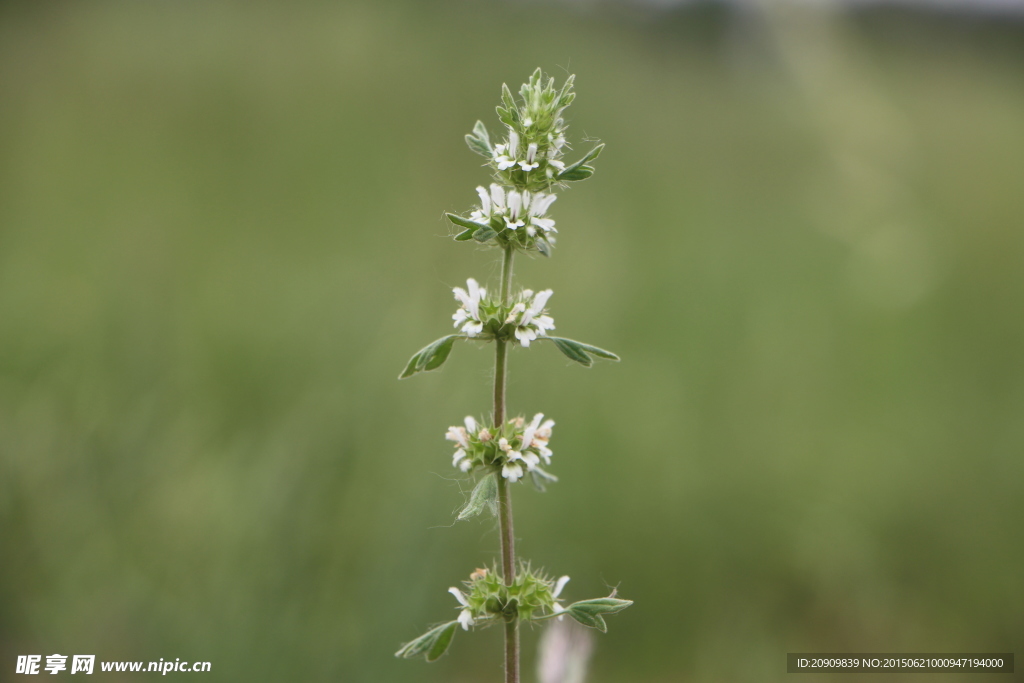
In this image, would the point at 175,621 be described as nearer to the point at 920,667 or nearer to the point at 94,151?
the point at 920,667

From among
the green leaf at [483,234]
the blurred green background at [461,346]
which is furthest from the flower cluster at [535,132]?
the blurred green background at [461,346]

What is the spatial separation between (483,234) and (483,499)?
39cm

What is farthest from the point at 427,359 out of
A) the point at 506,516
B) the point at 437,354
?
the point at 506,516

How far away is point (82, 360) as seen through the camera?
3.10 m

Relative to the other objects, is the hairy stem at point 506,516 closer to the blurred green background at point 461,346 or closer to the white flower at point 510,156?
the white flower at point 510,156

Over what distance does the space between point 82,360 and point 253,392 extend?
0.80 meters

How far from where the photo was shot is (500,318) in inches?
45.3

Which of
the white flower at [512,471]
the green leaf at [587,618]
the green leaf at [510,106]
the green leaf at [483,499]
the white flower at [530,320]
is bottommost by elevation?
the green leaf at [587,618]

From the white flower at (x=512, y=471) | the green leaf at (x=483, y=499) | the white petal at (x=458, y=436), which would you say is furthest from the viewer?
the white petal at (x=458, y=436)

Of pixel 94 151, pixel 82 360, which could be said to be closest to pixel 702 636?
pixel 82 360

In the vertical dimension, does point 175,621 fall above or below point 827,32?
below

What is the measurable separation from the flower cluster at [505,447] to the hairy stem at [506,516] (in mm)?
28

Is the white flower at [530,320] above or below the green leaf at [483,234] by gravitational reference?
below

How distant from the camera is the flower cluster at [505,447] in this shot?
3.57ft
